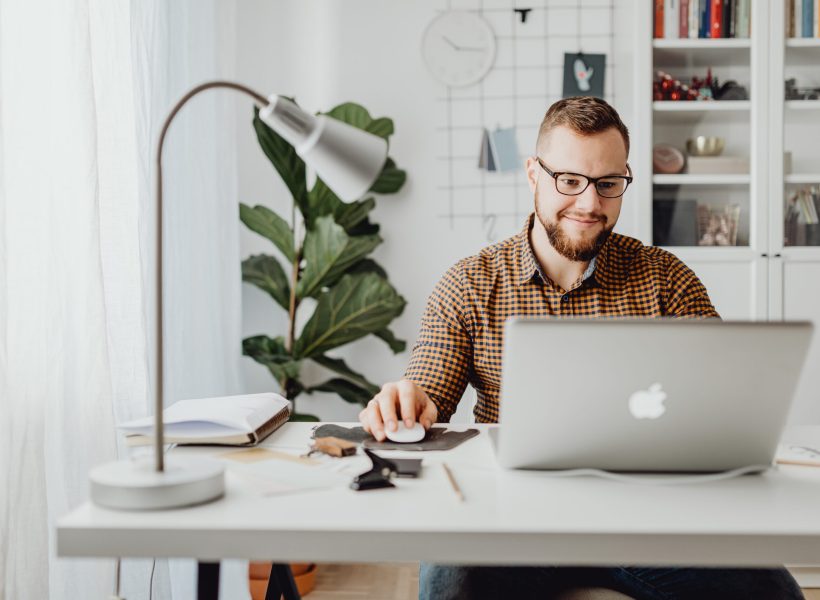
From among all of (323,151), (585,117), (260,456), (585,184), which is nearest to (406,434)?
(260,456)

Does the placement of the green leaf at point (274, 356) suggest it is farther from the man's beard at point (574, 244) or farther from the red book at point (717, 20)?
the red book at point (717, 20)

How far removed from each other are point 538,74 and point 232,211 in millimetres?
1261

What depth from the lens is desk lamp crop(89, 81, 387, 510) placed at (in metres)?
0.82

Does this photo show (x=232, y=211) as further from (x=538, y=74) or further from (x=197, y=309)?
(x=538, y=74)

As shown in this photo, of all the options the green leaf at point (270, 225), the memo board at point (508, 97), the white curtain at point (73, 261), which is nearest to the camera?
the white curtain at point (73, 261)

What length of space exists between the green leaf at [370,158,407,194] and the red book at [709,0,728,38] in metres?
1.20

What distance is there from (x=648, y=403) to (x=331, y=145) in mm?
→ 463

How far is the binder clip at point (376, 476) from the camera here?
92 cm

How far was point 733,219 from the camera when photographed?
2742 millimetres

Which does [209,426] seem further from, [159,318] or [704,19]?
[704,19]

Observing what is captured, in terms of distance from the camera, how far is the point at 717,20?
273 centimetres

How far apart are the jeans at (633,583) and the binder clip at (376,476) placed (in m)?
0.26

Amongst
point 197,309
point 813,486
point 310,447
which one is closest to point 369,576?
point 197,309

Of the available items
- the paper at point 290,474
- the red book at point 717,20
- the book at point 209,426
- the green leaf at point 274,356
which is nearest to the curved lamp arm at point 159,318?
the paper at point 290,474
